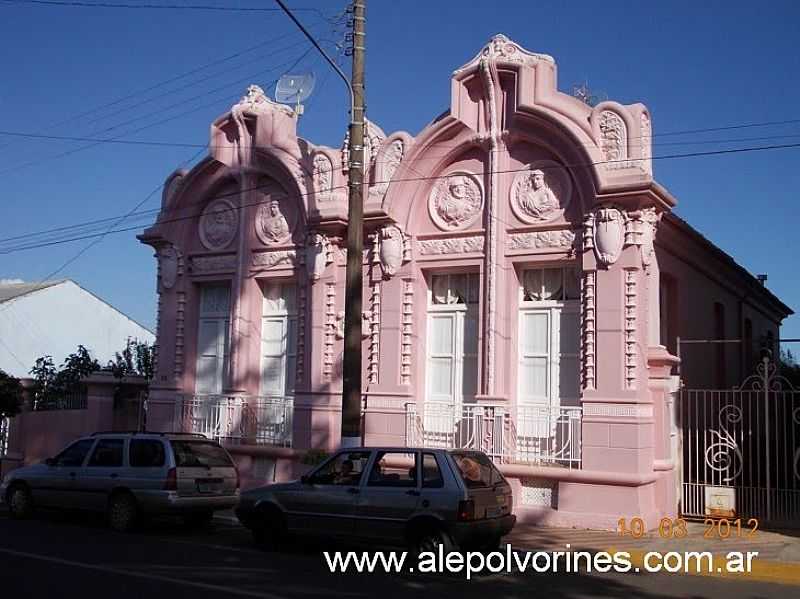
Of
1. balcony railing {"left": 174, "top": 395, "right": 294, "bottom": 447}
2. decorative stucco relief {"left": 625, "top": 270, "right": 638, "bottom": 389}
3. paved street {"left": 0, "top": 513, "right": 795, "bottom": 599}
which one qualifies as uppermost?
decorative stucco relief {"left": 625, "top": 270, "right": 638, "bottom": 389}

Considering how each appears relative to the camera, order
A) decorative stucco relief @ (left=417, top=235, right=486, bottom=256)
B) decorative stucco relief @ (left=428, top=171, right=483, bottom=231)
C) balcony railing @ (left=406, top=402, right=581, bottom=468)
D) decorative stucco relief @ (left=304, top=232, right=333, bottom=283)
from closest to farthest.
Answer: balcony railing @ (left=406, top=402, right=581, bottom=468) < decorative stucco relief @ (left=417, top=235, right=486, bottom=256) < decorative stucco relief @ (left=428, top=171, right=483, bottom=231) < decorative stucco relief @ (left=304, top=232, right=333, bottom=283)

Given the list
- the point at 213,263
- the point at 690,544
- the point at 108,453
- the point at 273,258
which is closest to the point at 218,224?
the point at 213,263

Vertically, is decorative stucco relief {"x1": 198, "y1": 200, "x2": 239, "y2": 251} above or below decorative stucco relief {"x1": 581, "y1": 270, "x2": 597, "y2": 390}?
above

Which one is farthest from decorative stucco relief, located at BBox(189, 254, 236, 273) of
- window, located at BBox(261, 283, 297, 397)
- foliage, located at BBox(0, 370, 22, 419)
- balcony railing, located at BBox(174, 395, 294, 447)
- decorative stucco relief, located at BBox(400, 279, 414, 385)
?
foliage, located at BBox(0, 370, 22, 419)

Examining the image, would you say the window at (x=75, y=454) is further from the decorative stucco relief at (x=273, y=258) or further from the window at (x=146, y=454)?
the decorative stucco relief at (x=273, y=258)

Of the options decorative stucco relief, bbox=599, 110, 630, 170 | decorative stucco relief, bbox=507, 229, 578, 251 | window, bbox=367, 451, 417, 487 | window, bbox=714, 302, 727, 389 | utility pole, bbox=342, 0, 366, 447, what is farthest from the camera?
window, bbox=714, 302, 727, 389

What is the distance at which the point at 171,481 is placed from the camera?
13750 mm

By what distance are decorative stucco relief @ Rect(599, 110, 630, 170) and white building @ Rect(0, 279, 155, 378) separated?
94.7 ft

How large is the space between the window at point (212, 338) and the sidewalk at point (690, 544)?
8.55m

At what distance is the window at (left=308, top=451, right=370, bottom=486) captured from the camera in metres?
11.9

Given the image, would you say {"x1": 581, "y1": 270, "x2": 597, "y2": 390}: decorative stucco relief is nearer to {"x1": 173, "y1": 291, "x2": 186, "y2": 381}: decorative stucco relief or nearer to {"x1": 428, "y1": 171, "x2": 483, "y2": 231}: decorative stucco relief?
{"x1": 428, "y1": 171, "x2": 483, "y2": 231}: decorative stucco relief

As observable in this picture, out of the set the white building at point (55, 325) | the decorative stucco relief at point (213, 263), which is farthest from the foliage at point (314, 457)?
the white building at point (55, 325)

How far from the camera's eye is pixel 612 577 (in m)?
11.0
